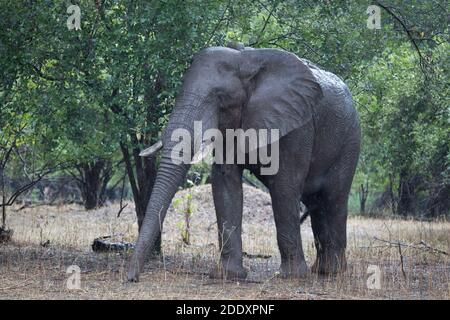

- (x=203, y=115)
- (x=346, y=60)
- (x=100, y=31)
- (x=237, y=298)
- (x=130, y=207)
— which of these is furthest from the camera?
(x=130, y=207)

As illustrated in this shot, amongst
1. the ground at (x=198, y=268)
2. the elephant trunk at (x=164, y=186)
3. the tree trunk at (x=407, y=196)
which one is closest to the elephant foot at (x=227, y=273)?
the ground at (x=198, y=268)

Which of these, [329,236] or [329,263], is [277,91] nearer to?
[329,236]

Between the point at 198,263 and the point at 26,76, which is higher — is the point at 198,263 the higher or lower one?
the lower one

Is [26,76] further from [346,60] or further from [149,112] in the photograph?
[346,60]

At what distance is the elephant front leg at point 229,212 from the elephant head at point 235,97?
79cm

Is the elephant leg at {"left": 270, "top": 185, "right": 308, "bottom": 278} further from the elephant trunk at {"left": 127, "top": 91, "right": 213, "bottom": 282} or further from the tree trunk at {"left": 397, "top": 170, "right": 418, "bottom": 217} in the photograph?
the tree trunk at {"left": 397, "top": 170, "right": 418, "bottom": 217}

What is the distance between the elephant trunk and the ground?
1.48ft

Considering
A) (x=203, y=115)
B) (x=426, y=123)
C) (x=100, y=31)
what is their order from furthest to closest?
(x=426, y=123) → (x=100, y=31) → (x=203, y=115)

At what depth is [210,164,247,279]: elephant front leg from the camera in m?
11.3

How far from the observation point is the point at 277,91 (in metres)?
11.2

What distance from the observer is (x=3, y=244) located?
15.2m

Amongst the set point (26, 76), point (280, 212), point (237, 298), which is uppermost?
point (26, 76)

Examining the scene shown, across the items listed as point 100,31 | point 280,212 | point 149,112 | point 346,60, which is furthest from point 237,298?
point 346,60

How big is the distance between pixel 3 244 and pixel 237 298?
7.00 meters
